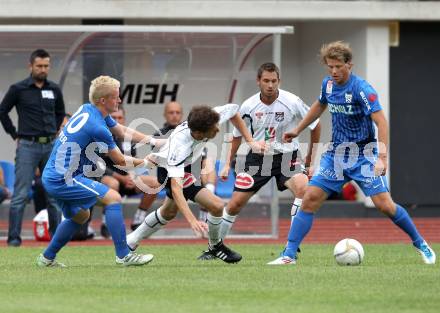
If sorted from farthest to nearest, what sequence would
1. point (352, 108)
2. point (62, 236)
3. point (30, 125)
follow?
point (30, 125), point (352, 108), point (62, 236)

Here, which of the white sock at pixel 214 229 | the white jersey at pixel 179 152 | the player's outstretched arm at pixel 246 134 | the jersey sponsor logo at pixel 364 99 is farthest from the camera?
the player's outstretched arm at pixel 246 134

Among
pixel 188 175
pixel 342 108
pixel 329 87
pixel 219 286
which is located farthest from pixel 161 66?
pixel 219 286

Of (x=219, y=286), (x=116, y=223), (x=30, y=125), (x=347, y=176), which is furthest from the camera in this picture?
(x=30, y=125)

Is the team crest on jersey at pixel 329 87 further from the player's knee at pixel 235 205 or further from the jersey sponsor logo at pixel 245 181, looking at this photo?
the player's knee at pixel 235 205

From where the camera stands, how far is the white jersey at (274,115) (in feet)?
42.7

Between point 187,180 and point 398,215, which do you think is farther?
point 187,180

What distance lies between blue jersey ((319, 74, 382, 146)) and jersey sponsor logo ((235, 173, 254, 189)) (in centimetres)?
179

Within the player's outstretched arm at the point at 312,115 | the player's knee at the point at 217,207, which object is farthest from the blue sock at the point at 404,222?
the player's knee at the point at 217,207

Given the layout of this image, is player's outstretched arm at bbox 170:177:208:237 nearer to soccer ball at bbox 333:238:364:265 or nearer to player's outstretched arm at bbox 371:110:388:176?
soccer ball at bbox 333:238:364:265

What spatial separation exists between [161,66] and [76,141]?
261 inches

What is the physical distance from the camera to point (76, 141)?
34.5ft

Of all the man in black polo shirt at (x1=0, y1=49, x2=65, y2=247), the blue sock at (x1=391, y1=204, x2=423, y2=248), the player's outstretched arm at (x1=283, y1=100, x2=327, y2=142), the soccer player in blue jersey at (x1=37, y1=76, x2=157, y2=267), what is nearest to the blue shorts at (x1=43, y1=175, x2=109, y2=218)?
the soccer player in blue jersey at (x1=37, y1=76, x2=157, y2=267)

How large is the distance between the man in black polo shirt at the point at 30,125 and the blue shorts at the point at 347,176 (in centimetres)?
491

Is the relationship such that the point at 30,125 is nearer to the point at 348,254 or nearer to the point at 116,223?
the point at 116,223
